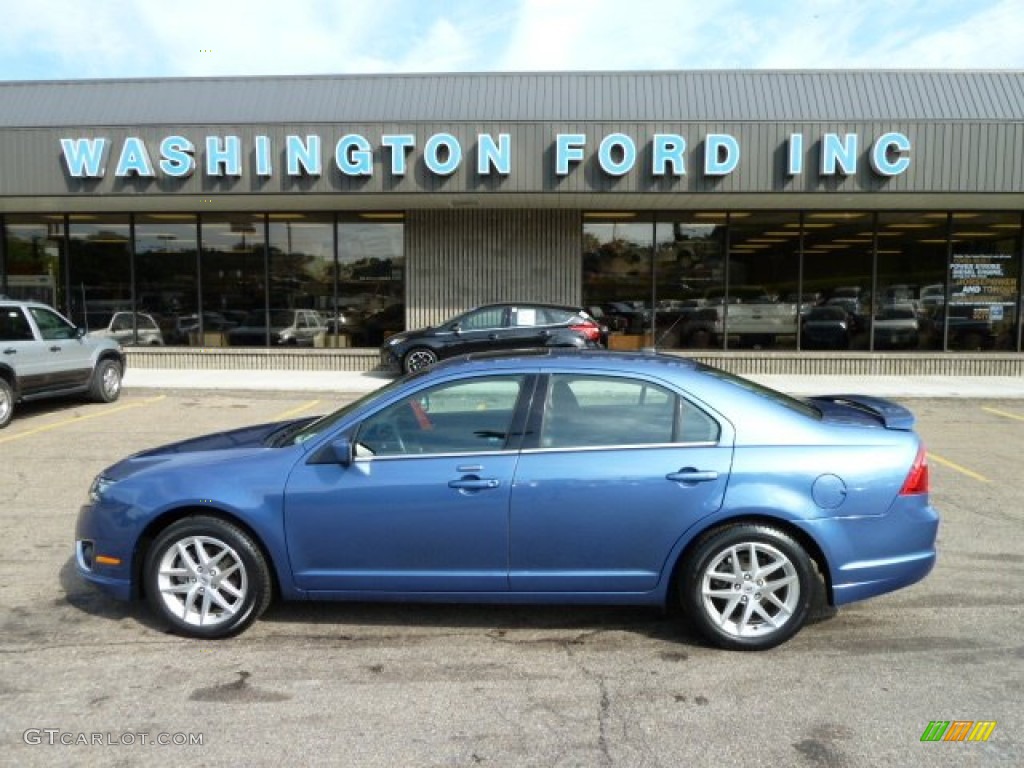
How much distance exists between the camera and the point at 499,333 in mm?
14539

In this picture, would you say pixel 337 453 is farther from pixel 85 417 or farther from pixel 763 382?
pixel 763 382

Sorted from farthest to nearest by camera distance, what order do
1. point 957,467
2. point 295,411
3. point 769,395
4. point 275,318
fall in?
1. point 275,318
2. point 295,411
3. point 957,467
4. point 769,395

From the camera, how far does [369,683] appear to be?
3564 millimetres

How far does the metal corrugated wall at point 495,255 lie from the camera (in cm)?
1672

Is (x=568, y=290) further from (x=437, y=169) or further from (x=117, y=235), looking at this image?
(x=117, y=235)

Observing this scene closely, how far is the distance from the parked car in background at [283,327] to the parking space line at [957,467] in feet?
41.6

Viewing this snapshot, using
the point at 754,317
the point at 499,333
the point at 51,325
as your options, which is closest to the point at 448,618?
the point at 51,325

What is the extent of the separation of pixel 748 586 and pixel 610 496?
31.3 inches

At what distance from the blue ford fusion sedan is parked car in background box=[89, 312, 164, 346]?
15.0 m

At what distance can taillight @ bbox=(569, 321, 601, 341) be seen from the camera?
47.5 ft

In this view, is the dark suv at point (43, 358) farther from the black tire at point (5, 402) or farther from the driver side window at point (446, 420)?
the driver side window at point (446, 420)

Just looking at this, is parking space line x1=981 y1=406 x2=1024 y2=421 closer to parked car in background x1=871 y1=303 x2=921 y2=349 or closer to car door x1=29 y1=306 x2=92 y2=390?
parked car in background x1=871 y1=303 x2=921 y2=349

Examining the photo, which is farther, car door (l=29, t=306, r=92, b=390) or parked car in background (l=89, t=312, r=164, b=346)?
parked car in background (l=89, t=312, r=164, b=346)

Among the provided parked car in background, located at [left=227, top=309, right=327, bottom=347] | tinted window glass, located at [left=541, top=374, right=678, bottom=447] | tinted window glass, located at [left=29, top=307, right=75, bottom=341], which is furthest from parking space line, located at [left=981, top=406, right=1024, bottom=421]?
tinted window glass, located at [left=29, top=307, right=75, bottom=341]
